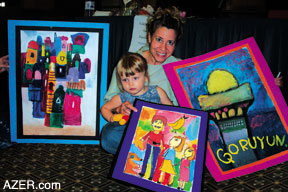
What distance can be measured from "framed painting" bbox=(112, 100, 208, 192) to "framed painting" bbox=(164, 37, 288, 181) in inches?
5.6

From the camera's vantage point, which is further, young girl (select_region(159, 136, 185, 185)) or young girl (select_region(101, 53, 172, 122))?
young girl (select_region(101, 53, 172, 122))

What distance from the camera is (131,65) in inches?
62.0

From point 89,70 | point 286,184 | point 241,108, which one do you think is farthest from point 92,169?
point 286,184

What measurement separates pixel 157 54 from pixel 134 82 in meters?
0.20

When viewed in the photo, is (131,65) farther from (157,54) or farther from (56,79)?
(56,79)

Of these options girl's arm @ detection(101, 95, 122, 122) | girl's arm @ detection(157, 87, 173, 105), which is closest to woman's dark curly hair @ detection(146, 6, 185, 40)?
girl's arm @ detection(157, 87, 173, 105)

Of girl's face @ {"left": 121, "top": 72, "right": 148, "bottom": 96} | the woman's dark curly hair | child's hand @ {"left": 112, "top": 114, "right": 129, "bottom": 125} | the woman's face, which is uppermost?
the woman's dark curly hair

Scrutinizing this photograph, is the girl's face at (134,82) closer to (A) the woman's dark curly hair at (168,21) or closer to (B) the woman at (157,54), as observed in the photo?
(B) the woman at (157,54)

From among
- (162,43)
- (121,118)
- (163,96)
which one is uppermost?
(162,43)

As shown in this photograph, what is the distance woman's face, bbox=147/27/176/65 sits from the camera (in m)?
1.63

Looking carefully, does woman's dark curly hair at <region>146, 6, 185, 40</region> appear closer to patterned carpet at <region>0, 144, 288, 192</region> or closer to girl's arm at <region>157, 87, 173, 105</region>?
girl's arm at <region>157, 87, 173, 105</region>

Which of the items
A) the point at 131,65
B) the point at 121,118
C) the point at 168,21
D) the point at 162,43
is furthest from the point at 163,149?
the point at 168,21

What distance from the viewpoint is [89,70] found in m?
1.77

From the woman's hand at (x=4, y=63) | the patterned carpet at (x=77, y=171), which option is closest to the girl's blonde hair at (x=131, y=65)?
the patterned carpet at (x=77, y=171)
